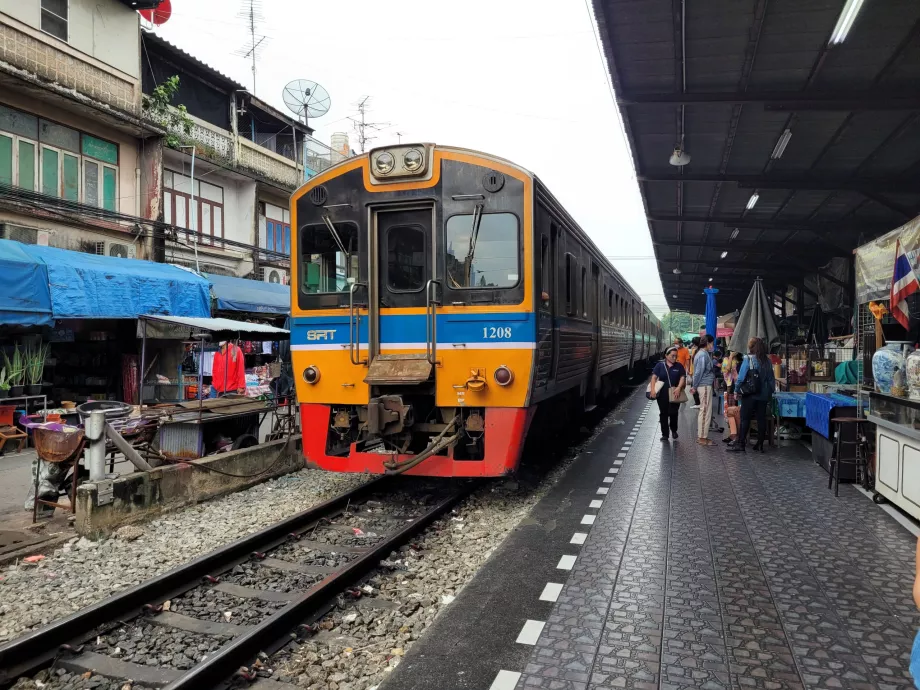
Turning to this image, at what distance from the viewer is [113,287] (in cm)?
1162

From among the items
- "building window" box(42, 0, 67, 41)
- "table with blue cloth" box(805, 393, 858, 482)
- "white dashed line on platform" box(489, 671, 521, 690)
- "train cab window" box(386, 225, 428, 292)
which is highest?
"building window" box(42, 0, 67, 41)

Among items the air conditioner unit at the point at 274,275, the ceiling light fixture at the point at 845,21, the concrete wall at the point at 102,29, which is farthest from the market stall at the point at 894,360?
the air conditioner unit at the point at 274,275

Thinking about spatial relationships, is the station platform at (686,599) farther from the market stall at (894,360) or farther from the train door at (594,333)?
the train door at (594,333)

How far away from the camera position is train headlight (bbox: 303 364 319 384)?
6.59m

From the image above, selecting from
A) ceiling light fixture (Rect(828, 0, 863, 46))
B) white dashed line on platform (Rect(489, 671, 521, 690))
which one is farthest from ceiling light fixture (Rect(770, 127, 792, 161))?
white dashed line on platform (Rect(489, 671, 521, 690))

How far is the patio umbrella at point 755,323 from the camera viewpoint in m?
11.4

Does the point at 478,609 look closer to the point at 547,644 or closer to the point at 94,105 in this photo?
the point at 547,644

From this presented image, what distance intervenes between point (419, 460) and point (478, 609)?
83.9 inches

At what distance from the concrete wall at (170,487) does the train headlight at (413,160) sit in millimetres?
3867

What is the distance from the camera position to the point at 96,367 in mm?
13555

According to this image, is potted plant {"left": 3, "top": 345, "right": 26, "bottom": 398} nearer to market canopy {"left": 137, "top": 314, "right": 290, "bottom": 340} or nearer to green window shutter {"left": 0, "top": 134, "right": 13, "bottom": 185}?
market canopy {"left": 137, "top": 314, "right": 290, "bottom": 340}

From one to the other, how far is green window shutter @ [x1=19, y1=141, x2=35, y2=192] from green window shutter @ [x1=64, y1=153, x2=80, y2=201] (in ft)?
2.51

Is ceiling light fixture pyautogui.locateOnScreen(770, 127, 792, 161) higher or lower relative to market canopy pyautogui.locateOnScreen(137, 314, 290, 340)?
higher

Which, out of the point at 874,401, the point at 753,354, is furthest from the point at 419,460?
the point at 753,354
